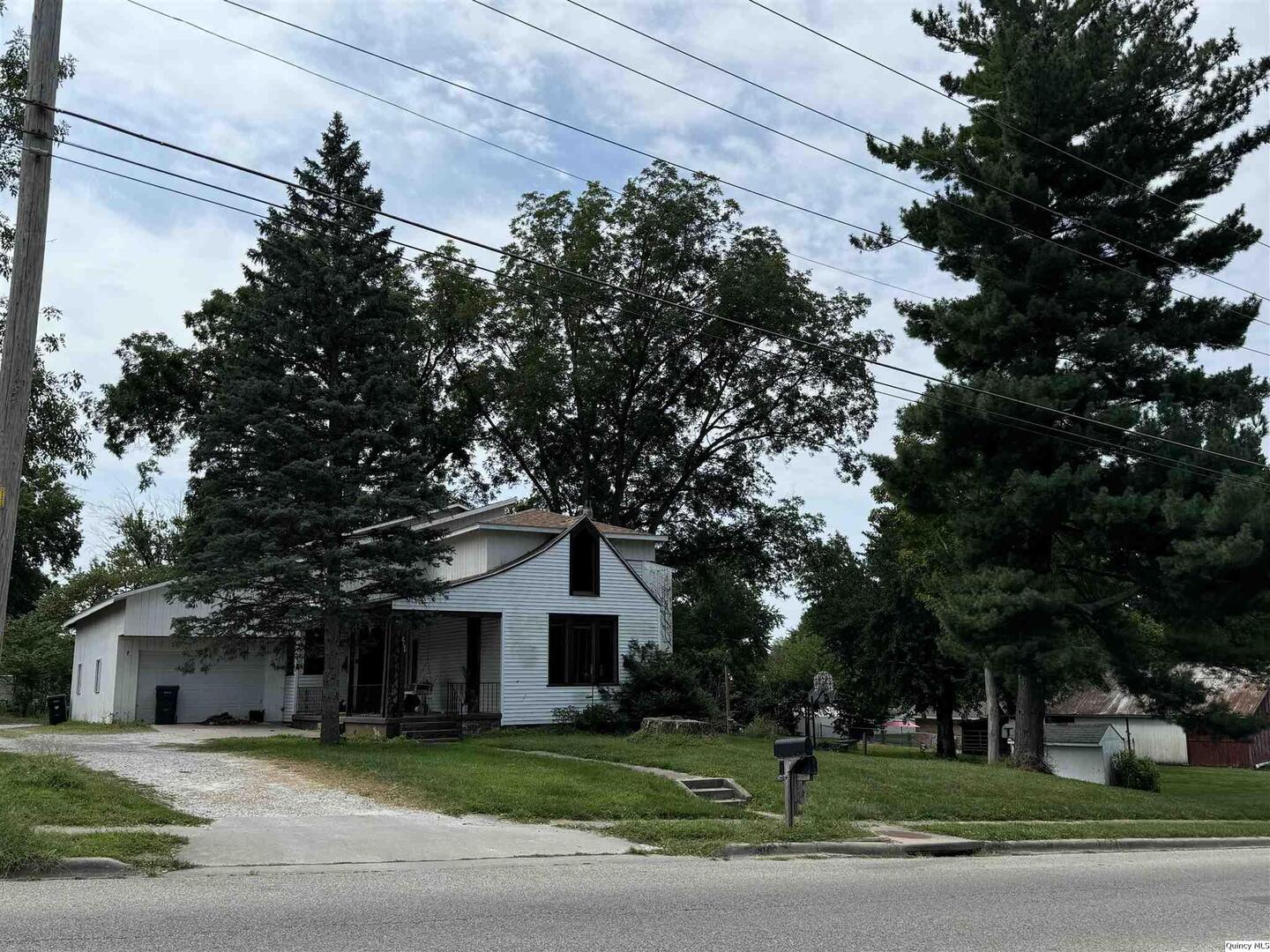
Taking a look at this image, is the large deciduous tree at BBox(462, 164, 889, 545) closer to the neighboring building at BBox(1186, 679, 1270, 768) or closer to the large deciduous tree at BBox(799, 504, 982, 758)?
the large deciduous tree at BBox(799, 504, 982, 758)

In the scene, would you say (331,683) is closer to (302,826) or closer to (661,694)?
(661,694)

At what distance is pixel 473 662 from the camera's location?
29.8m

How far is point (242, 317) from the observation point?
75.4ft

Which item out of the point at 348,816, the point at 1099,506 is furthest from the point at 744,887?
the point at 1099,506

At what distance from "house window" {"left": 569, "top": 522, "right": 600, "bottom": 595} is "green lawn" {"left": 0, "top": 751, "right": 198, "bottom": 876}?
1564cm

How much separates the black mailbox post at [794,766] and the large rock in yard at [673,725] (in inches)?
447

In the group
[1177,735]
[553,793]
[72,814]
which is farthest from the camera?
[1177,735]

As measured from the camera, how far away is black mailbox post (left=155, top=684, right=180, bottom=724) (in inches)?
1239

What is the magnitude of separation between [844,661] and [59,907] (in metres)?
34.1

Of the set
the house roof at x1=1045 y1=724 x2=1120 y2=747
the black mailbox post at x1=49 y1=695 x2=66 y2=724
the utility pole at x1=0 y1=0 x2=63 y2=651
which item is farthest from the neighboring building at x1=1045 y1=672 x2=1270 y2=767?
the utility pole at x1=0 y1=0 x2=63 y2=651

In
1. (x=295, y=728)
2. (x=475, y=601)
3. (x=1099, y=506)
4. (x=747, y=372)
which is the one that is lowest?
(x=295, y=728)

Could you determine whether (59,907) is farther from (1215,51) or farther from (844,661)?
(844,661)

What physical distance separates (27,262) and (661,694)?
2043cm

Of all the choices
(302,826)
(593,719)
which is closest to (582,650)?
(593,719)
